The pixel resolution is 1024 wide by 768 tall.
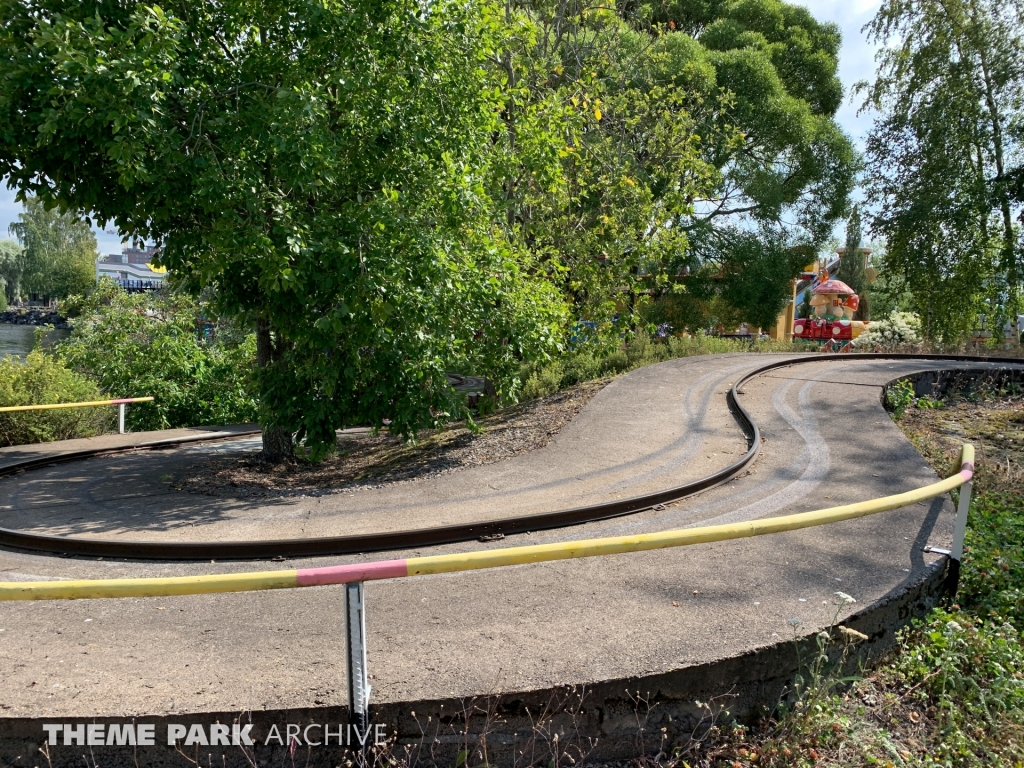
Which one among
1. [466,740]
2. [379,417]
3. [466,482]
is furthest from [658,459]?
[466,740]

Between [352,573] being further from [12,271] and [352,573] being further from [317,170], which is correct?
[12,271]

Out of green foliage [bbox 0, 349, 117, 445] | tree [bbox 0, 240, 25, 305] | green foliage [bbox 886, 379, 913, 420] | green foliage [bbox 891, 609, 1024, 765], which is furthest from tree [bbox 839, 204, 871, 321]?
tree [bbox 0, 240, 25, 305]

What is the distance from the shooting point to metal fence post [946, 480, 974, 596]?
479 centimetres

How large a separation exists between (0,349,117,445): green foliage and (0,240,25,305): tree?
93.4 m

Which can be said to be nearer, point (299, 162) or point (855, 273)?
point (299, 162)

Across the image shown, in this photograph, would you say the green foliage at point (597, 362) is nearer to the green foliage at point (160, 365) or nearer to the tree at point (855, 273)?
the green foliage at point (160, 365)

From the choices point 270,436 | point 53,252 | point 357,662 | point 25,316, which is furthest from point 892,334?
point 25,316

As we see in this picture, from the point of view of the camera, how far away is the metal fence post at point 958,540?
15.7 ft

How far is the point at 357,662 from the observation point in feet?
9.84

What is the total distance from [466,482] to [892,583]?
452 cm

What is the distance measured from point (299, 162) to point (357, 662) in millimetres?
5831

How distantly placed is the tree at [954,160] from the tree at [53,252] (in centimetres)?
8317

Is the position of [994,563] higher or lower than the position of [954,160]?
lower

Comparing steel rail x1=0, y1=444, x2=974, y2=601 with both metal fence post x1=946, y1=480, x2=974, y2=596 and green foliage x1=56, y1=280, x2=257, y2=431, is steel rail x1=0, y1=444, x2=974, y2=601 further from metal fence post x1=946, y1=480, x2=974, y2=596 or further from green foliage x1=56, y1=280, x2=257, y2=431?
green foliage x1=56, y1=280, x2=257, y2=431
